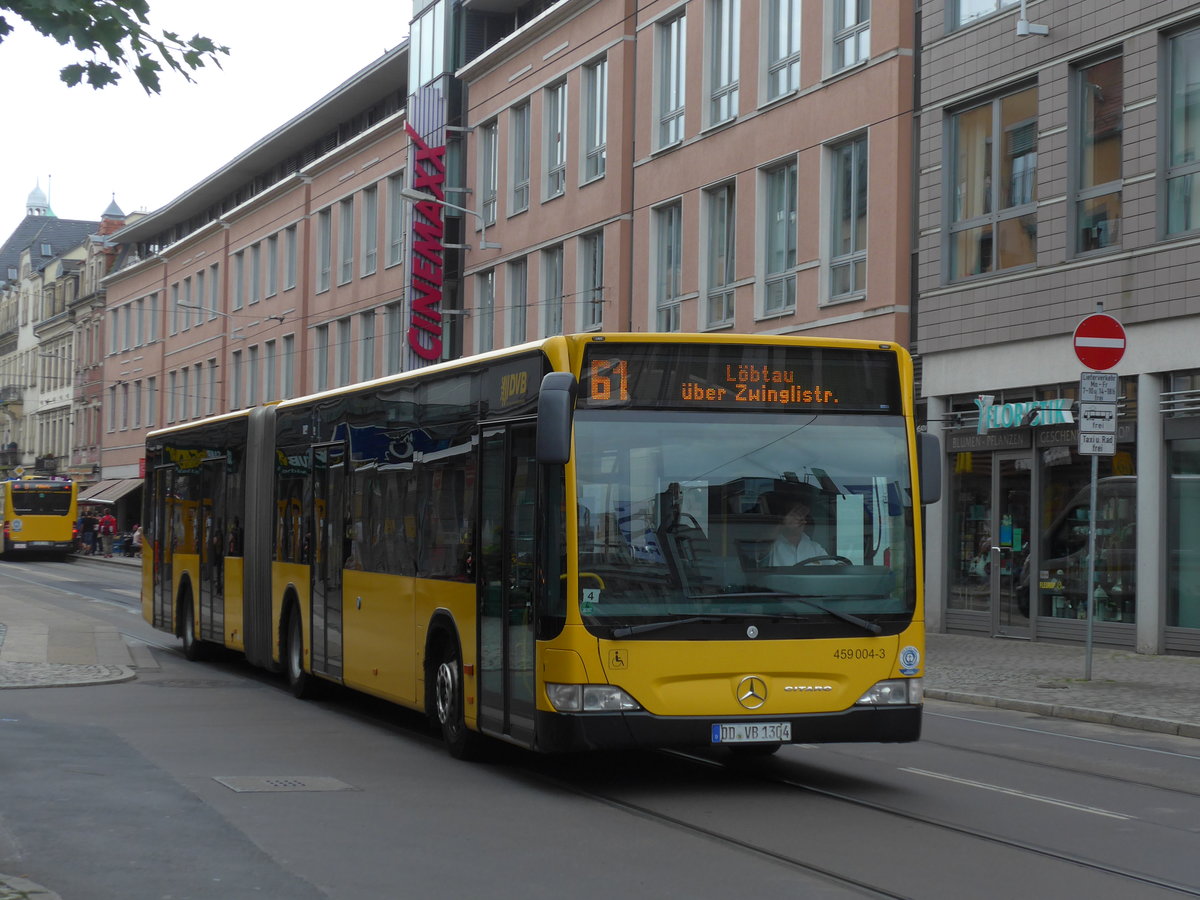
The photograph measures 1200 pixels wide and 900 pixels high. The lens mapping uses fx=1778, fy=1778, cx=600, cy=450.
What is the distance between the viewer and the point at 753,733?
10.1 meters

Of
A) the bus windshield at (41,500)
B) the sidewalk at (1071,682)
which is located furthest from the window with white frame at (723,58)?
the bus windshield at (41,500)

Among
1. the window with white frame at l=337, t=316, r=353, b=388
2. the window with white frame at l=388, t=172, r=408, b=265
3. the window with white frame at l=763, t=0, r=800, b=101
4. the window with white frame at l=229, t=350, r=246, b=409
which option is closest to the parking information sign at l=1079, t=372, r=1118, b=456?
the window with white frame at l=763, t=0, r=800, b=101

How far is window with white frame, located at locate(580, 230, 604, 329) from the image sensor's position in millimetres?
37219

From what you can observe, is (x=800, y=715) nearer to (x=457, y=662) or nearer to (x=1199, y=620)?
(x=457, y=662)

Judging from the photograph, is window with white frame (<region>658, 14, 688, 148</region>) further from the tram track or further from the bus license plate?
the bus license plate

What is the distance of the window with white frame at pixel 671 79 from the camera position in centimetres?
3397

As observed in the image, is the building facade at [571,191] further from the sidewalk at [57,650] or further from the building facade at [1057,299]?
the sidewalk at [57,650]

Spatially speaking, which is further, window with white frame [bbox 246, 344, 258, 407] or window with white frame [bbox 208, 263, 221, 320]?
window with white frame [bbox 208, 263, 221, 320]

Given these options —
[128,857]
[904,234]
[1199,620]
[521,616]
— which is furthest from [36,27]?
[904,234]

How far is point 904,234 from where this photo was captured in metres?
27.1

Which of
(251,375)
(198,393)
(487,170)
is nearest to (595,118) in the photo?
(487,170)

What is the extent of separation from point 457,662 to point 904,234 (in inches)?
664

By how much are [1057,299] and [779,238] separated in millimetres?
7832

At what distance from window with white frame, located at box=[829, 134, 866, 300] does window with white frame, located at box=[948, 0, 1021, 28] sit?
274cm
